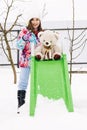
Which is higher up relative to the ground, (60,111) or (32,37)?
(32,37)

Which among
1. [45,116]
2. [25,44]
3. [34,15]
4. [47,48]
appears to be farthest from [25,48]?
[45,116]

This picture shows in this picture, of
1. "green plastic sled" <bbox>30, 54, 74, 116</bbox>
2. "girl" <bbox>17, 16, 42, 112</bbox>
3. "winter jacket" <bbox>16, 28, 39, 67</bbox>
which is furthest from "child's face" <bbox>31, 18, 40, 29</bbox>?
"green plastic sled" <bbox>30, 54, 74, 116</bbox>

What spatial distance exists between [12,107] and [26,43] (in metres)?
0.88

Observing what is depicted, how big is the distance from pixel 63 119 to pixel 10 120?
56cm

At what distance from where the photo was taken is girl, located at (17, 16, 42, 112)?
4145 millimetres

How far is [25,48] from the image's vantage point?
4188mm

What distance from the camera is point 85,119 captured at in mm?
3482

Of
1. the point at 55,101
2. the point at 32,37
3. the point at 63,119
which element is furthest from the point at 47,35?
the point at 63,119

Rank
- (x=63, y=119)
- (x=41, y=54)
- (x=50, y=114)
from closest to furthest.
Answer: (x=63, y=119) < (x=50, y=114) < (x=41, y=54)

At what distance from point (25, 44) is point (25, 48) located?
0.16ft

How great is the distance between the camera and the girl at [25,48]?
414cm

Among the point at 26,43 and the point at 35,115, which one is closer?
the point at 35,115

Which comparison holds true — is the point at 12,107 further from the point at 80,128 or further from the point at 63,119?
the point at 80,128

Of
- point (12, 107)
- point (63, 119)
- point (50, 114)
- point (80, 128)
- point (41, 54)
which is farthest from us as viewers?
point (12, 107)
